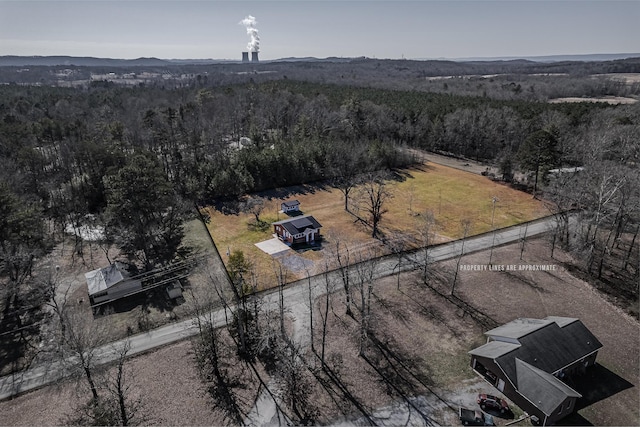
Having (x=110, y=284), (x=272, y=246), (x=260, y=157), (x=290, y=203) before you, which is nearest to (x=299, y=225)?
(x=272, y=246)

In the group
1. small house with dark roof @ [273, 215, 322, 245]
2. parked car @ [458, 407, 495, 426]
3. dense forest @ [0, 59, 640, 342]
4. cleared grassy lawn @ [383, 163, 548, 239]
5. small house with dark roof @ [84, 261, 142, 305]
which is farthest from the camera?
cleared grassy lawn @ [383, 163, 548, 239]

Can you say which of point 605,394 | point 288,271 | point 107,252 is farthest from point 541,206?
point 107,252

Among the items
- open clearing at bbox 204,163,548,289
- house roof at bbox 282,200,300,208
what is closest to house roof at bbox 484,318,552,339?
open clearing at bbox 204,163,548,289

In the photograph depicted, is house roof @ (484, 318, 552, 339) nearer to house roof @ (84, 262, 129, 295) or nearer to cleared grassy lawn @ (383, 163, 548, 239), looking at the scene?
cleared grassy lawn @ (383, 163, 548, 239)

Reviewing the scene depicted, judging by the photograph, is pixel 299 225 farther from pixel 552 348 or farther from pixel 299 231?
pixel 552 348

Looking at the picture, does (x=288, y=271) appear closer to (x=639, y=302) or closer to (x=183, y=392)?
(x=183, y=392)

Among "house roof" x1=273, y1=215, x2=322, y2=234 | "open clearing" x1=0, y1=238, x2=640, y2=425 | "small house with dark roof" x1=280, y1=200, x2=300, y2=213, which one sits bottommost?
"open clearing" x1=0, y1=238, x2=640, y2=425
